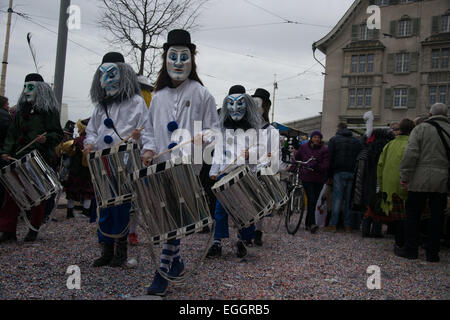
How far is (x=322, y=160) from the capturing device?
24.2ft

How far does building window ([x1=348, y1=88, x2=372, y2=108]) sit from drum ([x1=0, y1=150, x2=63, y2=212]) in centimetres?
2538

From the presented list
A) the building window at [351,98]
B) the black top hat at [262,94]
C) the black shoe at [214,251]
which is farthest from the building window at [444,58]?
the black shoe at [214,251]

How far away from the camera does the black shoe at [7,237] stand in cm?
508

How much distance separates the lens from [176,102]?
3.59 metres

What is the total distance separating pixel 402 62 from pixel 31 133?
26.0m

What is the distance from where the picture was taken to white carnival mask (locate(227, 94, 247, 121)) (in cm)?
489

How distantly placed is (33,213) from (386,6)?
26955 millimetres

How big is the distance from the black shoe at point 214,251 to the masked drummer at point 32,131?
2246 mm

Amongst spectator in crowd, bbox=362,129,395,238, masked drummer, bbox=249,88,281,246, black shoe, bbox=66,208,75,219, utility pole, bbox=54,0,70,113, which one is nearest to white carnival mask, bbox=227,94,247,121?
masked drummer, bbox=249,88,281,246

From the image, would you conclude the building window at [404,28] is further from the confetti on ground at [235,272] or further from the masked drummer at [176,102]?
the masked drummer at [176,102]

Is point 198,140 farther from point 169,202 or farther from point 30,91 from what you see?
point 30,91

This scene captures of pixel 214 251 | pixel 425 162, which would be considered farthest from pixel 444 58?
pixel 214 251
